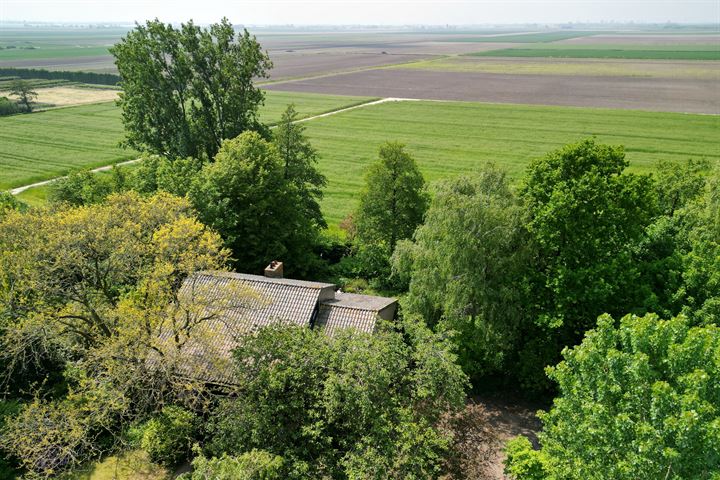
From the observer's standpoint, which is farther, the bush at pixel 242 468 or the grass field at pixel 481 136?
the grass field at pixel 481 136

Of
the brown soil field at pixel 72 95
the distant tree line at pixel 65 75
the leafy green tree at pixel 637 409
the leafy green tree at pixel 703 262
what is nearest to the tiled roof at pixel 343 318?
the leafy green tree at pixel 637 409

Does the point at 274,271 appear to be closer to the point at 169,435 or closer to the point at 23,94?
the point at 169,435

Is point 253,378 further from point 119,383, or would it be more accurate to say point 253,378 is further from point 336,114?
point 336,114

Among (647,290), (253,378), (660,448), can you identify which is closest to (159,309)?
(253,378)

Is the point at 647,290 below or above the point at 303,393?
above

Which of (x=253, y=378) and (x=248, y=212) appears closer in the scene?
(x=253, y=378)

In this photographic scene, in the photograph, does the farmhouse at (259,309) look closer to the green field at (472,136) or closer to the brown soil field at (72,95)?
the green field at (472,136)

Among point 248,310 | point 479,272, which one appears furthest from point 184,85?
point 479,272
